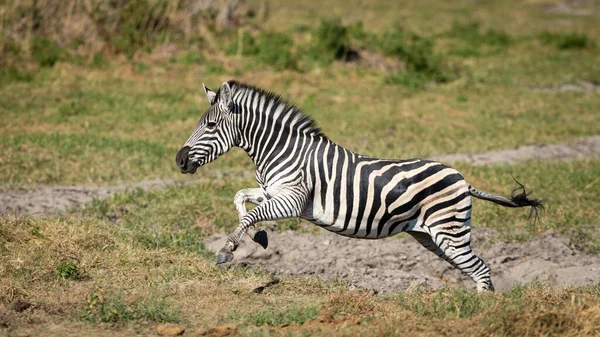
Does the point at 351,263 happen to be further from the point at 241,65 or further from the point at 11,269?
the point at 241,65

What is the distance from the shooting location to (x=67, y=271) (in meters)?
7.27

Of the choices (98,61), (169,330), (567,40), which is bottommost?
(169,330)

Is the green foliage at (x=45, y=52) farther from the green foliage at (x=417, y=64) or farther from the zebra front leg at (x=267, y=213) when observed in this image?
the zebra front leg at (x=267, y=213)

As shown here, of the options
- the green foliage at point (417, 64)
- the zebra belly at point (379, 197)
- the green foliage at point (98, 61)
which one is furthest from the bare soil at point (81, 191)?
the green foliage at point (98, 61)

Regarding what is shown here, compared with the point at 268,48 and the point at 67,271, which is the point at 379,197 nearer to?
the point at 67,271

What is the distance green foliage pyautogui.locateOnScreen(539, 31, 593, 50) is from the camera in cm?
2306

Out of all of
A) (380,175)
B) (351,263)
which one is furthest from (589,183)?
(380,175)

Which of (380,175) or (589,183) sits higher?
(380,175)

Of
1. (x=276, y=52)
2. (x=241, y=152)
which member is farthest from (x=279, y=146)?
(x=276, y=52)

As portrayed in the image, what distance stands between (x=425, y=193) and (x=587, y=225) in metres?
3.40

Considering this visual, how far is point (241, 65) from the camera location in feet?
57.5

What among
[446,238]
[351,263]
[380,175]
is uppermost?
[380,175]

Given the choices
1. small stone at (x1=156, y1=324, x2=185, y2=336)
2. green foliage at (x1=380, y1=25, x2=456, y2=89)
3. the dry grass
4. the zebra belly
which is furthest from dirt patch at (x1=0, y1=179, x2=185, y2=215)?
green foliage at (x1=380, y1=25, x2=456, y2=89)

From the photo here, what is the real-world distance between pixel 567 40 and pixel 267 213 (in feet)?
59.4
